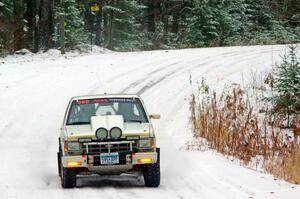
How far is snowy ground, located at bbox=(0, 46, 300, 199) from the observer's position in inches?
424

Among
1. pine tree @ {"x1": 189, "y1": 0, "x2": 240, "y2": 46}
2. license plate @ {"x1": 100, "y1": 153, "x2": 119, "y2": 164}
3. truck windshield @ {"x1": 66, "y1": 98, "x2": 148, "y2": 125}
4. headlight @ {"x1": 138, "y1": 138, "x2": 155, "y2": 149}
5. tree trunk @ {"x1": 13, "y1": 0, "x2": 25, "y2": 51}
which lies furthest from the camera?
pine tree @ {"x1": 189, "y1": 0, "x2": 240, "y2": 46}

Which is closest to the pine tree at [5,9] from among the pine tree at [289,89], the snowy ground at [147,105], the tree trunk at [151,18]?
the snowy ground at [147,105]

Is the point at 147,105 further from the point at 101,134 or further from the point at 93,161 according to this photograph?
the point at 93,161

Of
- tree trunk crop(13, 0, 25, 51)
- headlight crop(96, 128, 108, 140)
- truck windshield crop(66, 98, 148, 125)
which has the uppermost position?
tree trunk crop(13, 0, 25, 51)

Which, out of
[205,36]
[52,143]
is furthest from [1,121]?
[205,36]

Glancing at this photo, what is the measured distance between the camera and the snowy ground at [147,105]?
1076cm

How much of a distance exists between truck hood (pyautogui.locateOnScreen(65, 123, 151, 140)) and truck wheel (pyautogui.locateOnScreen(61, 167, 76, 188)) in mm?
570

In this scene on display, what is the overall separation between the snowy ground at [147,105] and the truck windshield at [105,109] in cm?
122

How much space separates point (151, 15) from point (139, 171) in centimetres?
4288

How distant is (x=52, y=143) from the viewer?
16.6m

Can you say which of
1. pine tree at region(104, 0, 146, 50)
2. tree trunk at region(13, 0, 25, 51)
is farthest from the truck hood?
pine tree at region(104, 0, 146, 50)

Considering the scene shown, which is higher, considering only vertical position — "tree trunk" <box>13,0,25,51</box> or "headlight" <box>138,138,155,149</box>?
"tree trunk" <box>13,0,25,51</box>

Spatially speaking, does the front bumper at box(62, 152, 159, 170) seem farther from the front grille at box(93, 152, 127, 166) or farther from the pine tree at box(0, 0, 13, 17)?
the pine tree at box(0, 0, 13, 17)

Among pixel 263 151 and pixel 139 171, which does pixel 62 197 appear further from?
pixel 263 151
